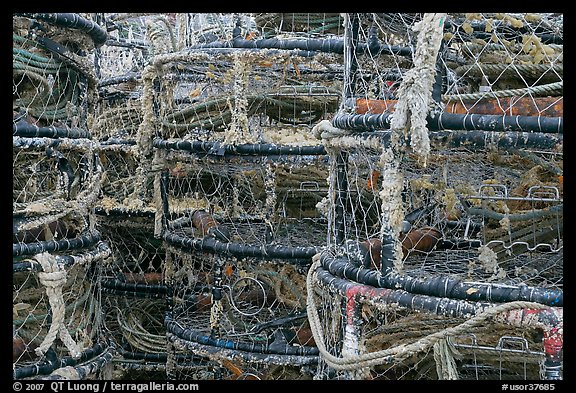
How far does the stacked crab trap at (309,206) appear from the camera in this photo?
4.10 meters

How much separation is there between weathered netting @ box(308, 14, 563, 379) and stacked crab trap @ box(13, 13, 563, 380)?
0.05 ft

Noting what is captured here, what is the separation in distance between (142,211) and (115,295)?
112cm

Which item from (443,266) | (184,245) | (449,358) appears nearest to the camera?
(449,358)

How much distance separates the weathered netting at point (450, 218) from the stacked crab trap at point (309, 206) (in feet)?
0.05

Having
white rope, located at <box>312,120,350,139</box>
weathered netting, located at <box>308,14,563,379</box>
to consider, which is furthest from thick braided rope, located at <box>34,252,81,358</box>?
white rope, located at <box>312,120,350,139</box>

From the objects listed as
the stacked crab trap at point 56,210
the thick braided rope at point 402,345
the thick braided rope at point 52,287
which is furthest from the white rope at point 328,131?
the thick braided rope at point 52,287

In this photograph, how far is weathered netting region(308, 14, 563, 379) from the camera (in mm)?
3891

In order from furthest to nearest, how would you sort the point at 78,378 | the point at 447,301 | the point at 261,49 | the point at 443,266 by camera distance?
the point at 261,49
the point at 78,378
the point at 443,266
the point at 447,301

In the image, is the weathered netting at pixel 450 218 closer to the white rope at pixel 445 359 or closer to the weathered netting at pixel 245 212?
the white rope at pixel 445 359

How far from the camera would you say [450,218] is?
659cm

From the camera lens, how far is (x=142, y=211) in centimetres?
936
